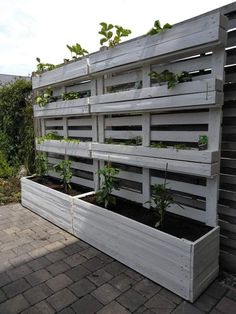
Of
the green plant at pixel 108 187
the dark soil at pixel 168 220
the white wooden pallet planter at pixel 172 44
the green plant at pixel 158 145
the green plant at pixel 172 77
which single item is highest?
the white wooden pallet planter at pixel 172 44

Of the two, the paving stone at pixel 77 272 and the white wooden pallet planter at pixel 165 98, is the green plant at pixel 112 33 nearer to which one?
the white wooden pallet planter at pixel 165 98

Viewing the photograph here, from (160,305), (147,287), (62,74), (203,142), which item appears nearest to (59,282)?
(147,287)

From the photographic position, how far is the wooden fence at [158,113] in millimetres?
2037

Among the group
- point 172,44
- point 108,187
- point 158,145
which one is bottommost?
point 108,187

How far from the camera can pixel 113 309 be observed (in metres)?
1.87

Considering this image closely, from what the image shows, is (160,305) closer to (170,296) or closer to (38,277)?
(170,296)

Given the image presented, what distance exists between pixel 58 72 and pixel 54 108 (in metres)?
0.52

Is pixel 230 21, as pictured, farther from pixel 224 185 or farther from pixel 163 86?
pixel 224 185

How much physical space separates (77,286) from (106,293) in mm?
263

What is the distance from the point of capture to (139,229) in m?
2.24

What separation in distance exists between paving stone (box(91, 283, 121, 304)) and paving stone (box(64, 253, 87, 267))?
447mm

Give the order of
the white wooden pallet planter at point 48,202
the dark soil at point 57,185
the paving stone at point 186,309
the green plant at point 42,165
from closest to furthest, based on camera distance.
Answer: the paving stone at point 186,309
the white wooden pallet planter at point 48,202
the dark soil at point 57,185
the green plant at point 42,165

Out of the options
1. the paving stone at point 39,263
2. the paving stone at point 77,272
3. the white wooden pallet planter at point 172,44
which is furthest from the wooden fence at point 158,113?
the paving stone at point 39,263

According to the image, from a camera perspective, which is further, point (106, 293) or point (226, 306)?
point (106, 293)
